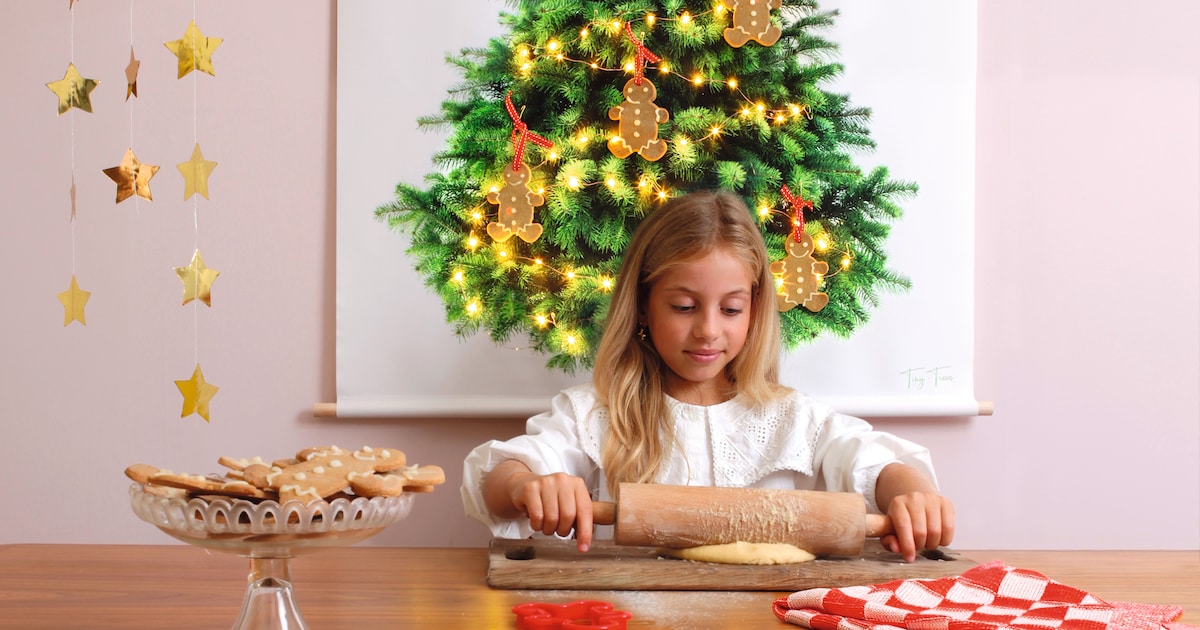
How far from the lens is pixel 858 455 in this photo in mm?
1506

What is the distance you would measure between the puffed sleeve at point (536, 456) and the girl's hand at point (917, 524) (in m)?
0.49

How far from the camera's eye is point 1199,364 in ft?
6.34

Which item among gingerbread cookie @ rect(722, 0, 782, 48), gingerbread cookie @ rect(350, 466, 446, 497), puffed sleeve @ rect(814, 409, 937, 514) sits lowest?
puffed sleeve @ rect(814, 409, 937, 514)

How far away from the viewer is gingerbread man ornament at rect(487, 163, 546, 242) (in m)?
1.76

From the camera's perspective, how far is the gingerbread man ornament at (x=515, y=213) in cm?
176

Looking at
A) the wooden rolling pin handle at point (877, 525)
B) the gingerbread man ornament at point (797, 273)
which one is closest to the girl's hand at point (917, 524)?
the wooden rolling pin handle at point (877, 525)

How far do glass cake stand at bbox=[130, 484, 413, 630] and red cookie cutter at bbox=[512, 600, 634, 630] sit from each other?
179mm

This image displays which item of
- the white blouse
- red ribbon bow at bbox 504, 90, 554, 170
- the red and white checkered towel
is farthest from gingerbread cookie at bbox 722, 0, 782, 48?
the red and white checkered towel

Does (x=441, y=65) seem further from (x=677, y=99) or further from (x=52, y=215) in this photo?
(x=52, y=215)

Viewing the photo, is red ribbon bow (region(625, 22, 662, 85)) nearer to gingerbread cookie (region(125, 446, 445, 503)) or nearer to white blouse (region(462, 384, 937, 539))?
white blouse (region(462, 384, 937, 539))

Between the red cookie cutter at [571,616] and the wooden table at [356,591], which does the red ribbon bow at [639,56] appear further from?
the red cookie cutter at [571,616]

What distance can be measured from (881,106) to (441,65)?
82 cm

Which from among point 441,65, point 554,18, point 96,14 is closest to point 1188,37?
point 554,18

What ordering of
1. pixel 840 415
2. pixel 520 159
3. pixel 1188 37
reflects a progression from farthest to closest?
pixel 1188 37 → pixel 520 159 → pixel 840 415
